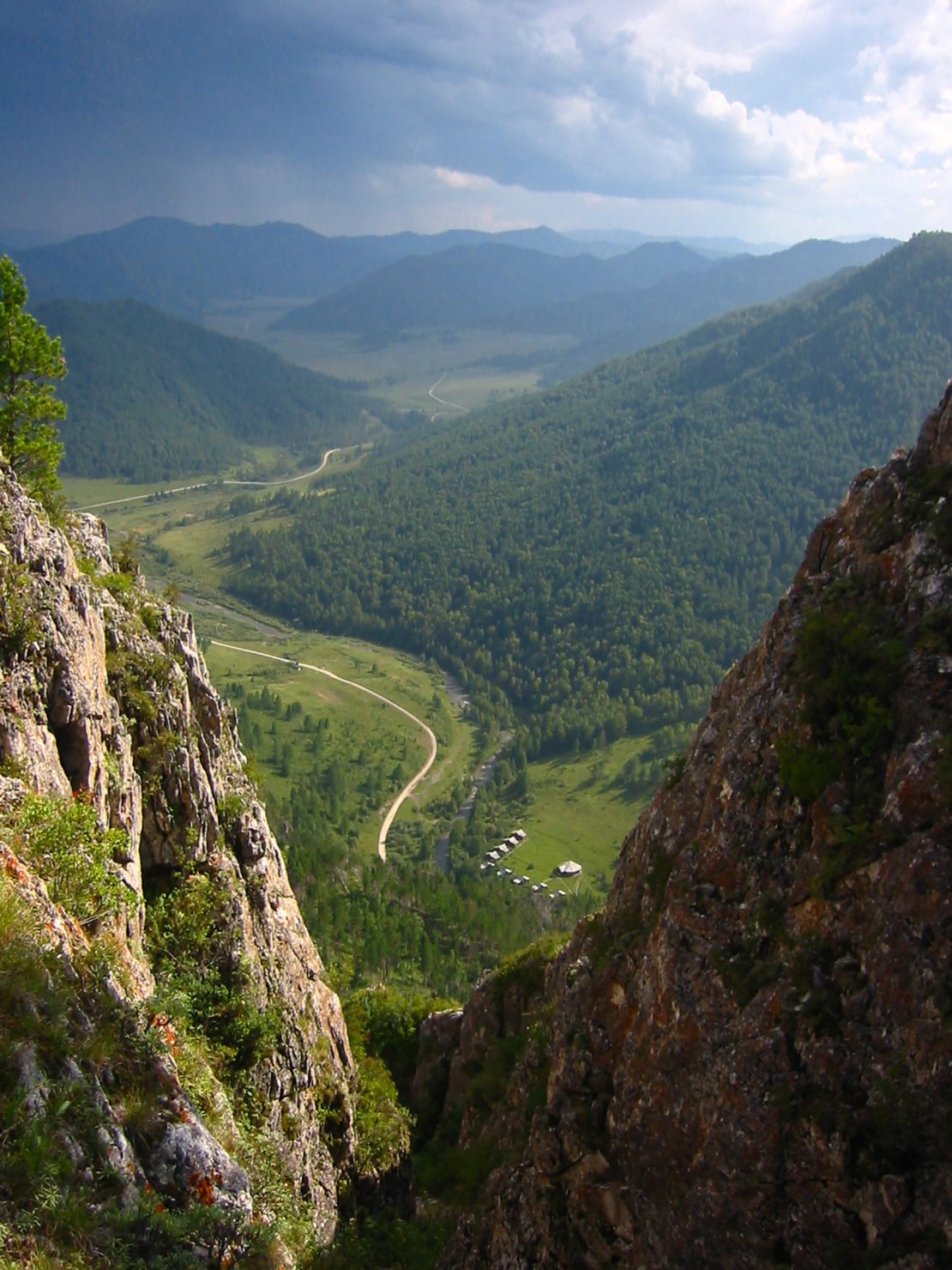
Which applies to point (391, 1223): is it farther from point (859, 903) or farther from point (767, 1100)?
point (859, 903)

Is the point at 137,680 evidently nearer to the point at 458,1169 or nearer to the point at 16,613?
the point at 16,613

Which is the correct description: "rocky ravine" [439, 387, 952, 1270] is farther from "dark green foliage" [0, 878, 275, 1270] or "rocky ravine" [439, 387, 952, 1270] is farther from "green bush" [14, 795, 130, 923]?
"green bush" [14, 795, 130, 923]

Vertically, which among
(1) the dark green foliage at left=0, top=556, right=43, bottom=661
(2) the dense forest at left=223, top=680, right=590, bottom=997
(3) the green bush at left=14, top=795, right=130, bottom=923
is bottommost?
(2) the dense forest at left=223, top=680, right=590, bottom=997

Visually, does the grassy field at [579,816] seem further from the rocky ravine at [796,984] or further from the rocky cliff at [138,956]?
the rocky ravine at [796,984]

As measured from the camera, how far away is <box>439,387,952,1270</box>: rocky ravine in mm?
16281

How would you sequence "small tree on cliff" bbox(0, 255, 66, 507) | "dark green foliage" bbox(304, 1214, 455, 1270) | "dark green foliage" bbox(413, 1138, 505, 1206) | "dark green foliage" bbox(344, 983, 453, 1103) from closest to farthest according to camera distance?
"dark green foliage" bbox(304, 1214, 455, 1270), "dark green foliage" bbox(413, 1138, 505, 1206), "small tree on cliff" bbox(0, 255, 66, 507), "dark green foliage" bbox(344, 983, 453, 1103)

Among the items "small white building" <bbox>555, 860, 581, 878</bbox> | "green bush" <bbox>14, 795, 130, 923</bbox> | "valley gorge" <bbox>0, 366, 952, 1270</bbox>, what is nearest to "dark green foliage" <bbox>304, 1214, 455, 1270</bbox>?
"valley gorge" <bbox>0, 366, 952, 1270</bbox>

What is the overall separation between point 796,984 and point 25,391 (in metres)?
37.9

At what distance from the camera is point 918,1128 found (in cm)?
1550

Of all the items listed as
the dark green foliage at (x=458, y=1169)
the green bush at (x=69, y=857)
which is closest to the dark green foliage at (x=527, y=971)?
the dark green foliage at (x=458, y=1169)

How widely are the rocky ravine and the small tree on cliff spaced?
29888 mm

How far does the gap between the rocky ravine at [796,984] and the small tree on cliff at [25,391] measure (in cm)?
2989

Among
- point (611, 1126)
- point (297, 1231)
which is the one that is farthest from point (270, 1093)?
point (611, 1126)

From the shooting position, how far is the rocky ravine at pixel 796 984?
16281mm
